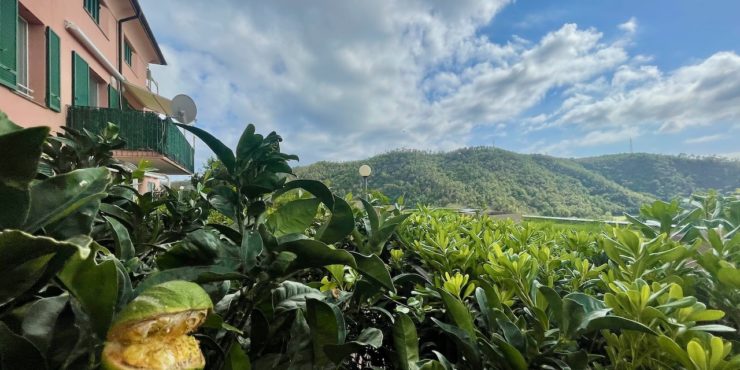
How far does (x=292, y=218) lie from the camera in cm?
70

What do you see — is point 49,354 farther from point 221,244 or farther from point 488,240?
point 488,240

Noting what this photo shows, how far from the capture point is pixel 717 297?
2.37ft

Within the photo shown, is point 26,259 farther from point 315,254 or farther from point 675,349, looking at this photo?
point 675,349

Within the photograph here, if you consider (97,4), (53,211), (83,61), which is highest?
(97,4)

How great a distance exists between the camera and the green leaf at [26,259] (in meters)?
0.28

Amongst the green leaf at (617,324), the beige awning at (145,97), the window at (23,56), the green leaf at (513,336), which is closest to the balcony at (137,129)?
the window at (23,56)

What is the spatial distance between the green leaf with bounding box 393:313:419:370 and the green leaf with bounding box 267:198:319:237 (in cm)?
26

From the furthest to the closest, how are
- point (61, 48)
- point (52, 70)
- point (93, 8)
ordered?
point (93, 8) < point (61, 48) < point (52, 70)

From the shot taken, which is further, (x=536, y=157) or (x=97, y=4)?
(x=536, y=157)

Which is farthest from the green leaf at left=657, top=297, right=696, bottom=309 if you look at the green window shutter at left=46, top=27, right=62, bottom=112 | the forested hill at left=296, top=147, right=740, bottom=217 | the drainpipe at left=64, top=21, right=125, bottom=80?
the forested hill at left=296, top=147, right=740, bottom=217

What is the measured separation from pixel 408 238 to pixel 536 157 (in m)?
39.8

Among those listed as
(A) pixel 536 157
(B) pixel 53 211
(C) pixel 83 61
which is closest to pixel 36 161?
(B) pixel 53 211

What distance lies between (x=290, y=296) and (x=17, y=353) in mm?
353

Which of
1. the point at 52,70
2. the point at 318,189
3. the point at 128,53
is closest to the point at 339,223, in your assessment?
the point at 318,189
